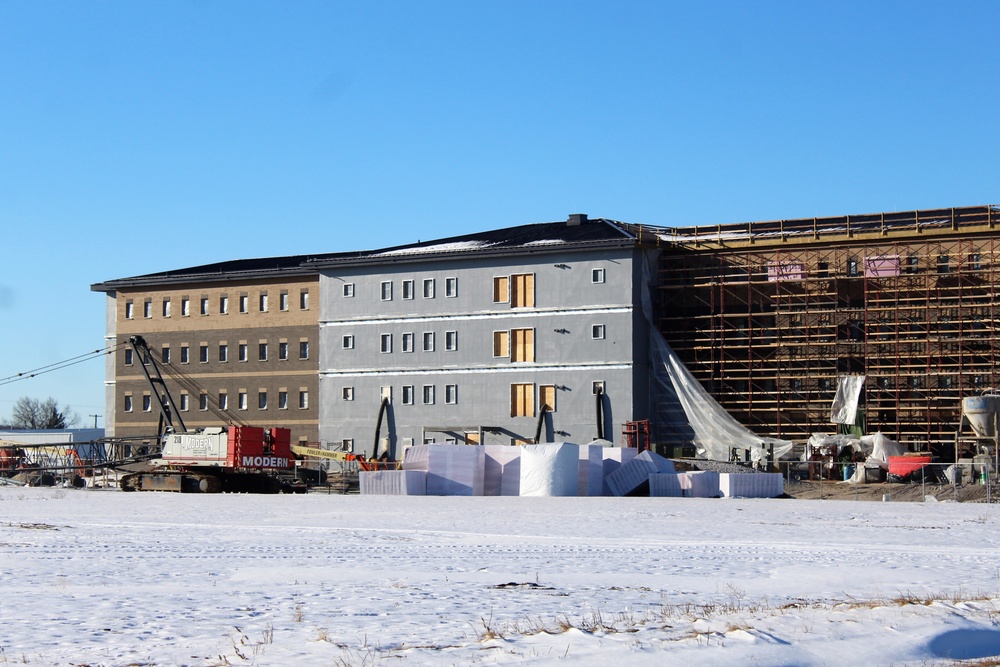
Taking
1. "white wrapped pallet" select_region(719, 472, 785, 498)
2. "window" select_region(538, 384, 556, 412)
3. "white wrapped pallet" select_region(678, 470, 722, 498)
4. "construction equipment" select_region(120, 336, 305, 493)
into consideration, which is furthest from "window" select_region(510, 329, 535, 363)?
"white wrapped pallet" select_region(719, 472, 785, 498)

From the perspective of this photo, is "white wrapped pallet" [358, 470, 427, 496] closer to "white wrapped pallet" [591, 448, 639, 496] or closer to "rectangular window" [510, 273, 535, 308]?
"white wrapped pallet" [591, 448, 639, 496]

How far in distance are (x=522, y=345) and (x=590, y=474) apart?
2298cm

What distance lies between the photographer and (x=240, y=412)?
270ft

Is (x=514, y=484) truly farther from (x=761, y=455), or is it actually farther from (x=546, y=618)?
(x=546, y=618)

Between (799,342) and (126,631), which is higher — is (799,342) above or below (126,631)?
above

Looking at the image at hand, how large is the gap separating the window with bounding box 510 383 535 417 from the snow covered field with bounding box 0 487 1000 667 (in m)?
37.2

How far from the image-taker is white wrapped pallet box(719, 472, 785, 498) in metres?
48.9

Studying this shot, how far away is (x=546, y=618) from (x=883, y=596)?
16.8ft

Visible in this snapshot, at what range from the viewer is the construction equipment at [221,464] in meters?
59.1

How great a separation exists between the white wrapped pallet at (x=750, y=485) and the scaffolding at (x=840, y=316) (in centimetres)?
1672

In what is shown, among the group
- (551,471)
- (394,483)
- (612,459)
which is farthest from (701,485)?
(394,483)

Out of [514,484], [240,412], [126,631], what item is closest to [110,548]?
[126,631]

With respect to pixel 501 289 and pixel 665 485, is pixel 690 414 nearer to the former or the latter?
pixel 501 289

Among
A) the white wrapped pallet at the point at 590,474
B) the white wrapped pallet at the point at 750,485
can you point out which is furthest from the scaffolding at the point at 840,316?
the white wrapped pallet at the point at 590,474
